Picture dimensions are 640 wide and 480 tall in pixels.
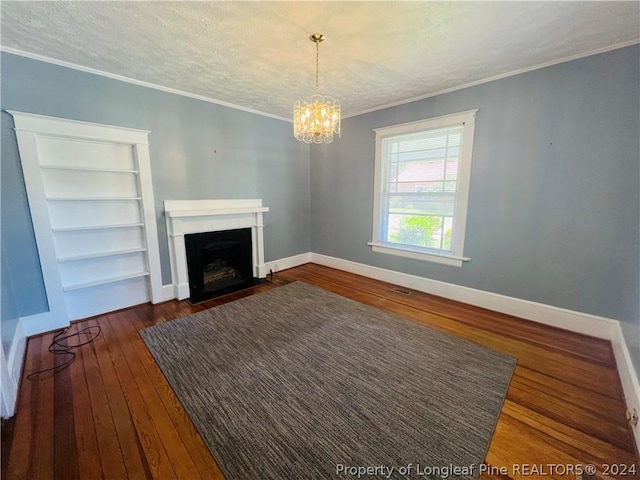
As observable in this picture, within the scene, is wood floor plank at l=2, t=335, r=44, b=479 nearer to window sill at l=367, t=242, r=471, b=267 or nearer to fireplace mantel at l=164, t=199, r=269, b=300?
fireplace mantel at l=164, t=199, r=269, b=300

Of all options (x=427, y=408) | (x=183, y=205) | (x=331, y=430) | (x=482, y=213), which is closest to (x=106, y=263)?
(x=183, y=205)

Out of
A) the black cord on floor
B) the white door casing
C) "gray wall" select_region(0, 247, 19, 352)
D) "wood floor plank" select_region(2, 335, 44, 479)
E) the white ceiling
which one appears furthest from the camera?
the white door casing

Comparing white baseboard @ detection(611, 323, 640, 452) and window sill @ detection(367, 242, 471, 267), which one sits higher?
window sill @ detection(367, 242, 471, 267)

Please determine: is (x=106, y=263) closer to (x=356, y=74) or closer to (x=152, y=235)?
(x=152, y=235)

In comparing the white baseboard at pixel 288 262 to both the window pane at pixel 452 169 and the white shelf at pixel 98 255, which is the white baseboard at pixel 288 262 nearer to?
the white shelf at pixel 98 255

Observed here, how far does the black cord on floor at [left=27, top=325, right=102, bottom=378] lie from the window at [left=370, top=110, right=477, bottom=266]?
365 cm

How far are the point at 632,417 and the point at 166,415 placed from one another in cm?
288

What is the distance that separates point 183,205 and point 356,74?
2675 mm

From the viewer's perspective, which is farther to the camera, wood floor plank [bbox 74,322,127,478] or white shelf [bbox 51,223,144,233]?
white shelf [bbox 51,223,144,233]

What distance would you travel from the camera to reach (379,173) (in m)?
3.88

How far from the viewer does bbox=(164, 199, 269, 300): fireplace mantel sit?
324 centimetres

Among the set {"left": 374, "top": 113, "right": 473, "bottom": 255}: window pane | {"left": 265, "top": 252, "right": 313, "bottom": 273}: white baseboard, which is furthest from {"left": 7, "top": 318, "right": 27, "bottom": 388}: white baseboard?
{"left": 374, "top": 113, "right": 473, "bottom": 255}: window pane

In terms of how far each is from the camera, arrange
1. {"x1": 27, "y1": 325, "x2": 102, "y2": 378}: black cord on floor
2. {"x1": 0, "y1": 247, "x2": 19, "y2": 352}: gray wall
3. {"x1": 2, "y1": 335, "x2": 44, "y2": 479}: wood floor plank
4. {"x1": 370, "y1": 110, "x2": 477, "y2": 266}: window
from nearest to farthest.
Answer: {"x1": 2, "y1": 335, "x2": 44, "y2": 479}: wood floor plank
{"x1": 0, "y1": 247, "x2": 19, "y2": 352}: gray wall
{"x1": 27, "y1": 325, "x2": 102, "y2": 378}: black cord on floor
{"x1": 370, "y1": 110, "x2": 477, "y2": 266}: window

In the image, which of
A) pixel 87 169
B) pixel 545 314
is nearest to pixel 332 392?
pixel 545 314
